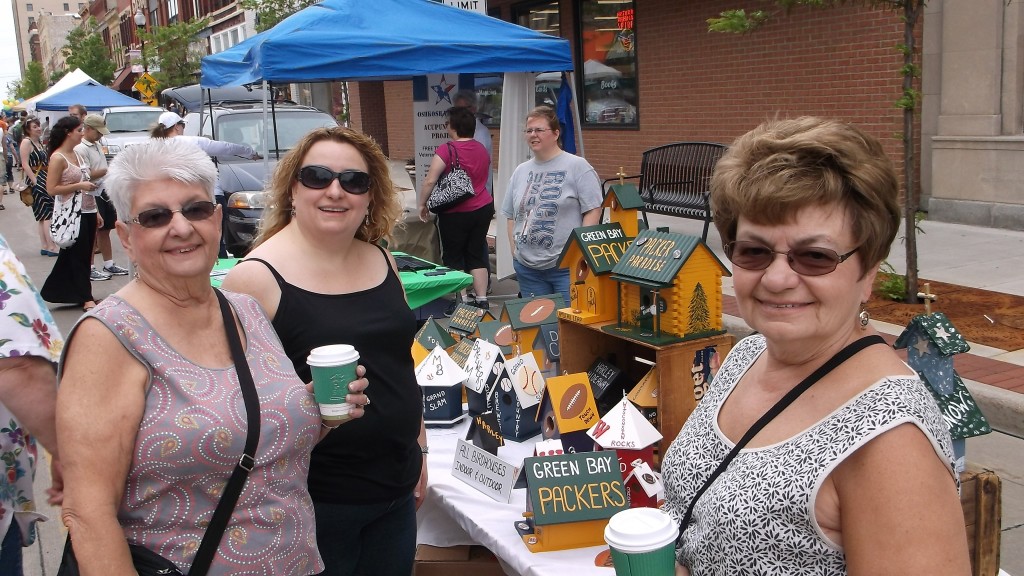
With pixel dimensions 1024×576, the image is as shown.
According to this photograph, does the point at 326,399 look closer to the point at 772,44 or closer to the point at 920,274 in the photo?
the point at 920,274

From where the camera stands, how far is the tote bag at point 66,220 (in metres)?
9.12

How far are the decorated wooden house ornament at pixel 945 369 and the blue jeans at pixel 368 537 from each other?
4.77 ft

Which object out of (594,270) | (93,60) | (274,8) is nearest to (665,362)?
(594,270)

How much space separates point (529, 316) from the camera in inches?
151

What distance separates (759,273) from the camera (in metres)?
1.62

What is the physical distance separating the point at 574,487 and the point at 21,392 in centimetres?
142

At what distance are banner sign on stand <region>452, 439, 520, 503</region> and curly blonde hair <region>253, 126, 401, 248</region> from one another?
767 millimetres

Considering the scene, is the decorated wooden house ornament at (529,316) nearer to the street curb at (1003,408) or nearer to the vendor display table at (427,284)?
the vendor display table at (427,284)

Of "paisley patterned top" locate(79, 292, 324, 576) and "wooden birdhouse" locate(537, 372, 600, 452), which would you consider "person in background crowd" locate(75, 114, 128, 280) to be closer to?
"wooden birdhouse" locate(537, 372, 600, 452)

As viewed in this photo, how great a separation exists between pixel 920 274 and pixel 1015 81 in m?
2.59

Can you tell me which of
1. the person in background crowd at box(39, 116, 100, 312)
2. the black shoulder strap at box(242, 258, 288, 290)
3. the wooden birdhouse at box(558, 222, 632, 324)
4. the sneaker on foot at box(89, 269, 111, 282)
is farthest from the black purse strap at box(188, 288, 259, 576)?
the sneaker on foot at box(89, 269, 111, 282)

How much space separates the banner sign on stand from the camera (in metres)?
2.87

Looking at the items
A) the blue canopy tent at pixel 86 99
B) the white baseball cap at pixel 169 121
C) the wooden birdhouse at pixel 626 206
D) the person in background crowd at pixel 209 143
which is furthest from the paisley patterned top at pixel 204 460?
the blue canopy tent at pixel 86 99

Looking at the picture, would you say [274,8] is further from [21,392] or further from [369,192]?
[21,392]
